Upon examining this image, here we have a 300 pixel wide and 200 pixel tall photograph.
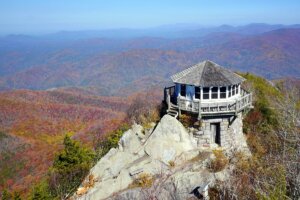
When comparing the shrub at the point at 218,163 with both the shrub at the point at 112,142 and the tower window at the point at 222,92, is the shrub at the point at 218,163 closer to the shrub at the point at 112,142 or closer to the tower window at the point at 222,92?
the tower window at the point at 222,92

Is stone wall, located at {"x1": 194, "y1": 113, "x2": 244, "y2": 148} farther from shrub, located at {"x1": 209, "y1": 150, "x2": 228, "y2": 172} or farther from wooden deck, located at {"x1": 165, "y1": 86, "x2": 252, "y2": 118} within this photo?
shrub, located at {"x1": 209, "y1": 150, "x2": 228, "y2": 172}

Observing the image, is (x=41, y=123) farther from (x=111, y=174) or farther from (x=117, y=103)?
(x=111, y=174)

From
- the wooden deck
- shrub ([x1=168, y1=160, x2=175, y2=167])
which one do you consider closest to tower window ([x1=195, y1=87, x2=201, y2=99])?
the wooden deck

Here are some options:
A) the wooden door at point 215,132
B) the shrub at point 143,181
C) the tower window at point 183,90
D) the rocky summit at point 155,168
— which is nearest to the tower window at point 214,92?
the wooden door at point 215,132

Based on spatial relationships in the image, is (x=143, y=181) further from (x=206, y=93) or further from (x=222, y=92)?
(x=222, y=92)

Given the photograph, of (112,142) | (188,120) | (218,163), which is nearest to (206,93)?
(188,120)

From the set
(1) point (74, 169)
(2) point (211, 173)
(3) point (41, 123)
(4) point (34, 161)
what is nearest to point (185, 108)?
(2) point (211, 173)
